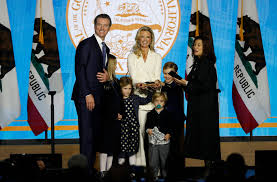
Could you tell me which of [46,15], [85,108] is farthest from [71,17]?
[85,108]

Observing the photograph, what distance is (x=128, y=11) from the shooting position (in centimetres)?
652

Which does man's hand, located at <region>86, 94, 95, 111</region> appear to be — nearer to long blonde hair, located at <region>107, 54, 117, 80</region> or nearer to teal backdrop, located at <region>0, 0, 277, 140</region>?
long blonde hair, located at <region>107, 54, 117, 80</region>

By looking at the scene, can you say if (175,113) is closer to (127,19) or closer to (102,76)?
(102,76)

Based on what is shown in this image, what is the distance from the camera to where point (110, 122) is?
4.48 meters

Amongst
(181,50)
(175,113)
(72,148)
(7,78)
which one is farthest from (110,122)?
(181,50)

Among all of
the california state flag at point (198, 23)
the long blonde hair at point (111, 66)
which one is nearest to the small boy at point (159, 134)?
the long blonde hair at point (111, 66)

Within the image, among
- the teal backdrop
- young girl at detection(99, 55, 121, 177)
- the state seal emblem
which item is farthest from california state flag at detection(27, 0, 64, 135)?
young girl at detection(99, 55, 121, 177)

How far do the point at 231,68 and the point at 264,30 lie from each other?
0.82 meters

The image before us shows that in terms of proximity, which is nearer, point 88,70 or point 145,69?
point 88,70

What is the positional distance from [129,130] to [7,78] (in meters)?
2.47

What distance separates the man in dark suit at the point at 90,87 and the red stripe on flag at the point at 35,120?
1.96m

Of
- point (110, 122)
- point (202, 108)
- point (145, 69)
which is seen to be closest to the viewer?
point (202, 108)

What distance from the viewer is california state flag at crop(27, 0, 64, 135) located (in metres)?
6.08

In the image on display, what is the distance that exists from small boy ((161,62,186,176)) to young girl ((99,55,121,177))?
545 millimetres
